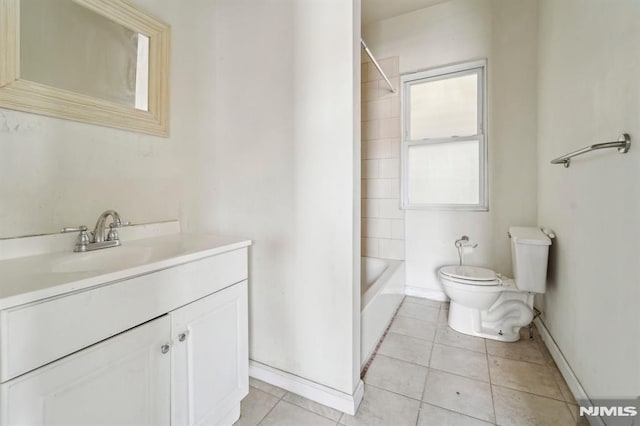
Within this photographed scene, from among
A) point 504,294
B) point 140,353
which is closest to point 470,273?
point 504,294

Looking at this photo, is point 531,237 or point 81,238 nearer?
point 81,238

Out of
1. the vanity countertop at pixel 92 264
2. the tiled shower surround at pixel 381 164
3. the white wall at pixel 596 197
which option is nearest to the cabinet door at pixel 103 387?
the vanity countertop at pixel 92 264

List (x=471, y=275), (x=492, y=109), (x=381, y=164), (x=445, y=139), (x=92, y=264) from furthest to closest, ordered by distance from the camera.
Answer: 1. (x=381, y=164)
2. (x=445, y=139)
3. (x=492, y=109)
4. (x=471, y=275)
5. (x=92, y=264)

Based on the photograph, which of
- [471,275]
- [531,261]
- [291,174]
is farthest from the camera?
[471,275]

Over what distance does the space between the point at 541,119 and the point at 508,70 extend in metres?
0.56

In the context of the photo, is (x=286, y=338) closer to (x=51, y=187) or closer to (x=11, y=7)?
(x=51, y=187)

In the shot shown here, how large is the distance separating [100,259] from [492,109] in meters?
2.94

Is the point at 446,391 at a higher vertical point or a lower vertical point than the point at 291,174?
lower

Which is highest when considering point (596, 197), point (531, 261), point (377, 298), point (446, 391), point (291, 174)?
point (291, 174)

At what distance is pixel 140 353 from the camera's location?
834mm

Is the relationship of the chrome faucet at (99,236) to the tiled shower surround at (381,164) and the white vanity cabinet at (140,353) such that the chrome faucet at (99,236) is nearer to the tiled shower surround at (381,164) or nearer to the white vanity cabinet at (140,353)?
the white vanity cabinet at (140,353)

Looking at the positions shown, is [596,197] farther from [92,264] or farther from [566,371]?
[92,264]

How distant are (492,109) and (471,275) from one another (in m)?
1.47

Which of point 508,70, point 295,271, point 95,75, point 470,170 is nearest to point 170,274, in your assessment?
point 295,271
